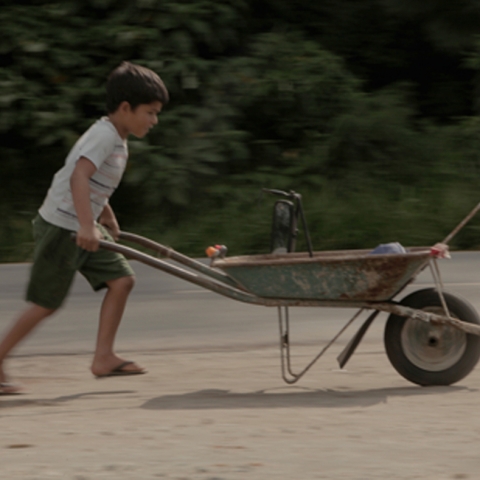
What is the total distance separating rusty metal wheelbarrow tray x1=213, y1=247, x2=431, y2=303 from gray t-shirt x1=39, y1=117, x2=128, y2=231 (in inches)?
24.8

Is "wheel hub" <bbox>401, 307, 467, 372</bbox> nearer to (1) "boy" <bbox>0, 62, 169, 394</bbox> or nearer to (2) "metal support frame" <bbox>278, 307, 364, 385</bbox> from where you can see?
(2) "metal support frame" <bbox>278, 307, 364, 385</bbox>

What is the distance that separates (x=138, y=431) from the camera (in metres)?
4.33

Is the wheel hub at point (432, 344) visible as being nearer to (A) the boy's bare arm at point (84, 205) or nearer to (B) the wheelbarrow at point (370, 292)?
(B) the wheelbarrow at point (370, 292)

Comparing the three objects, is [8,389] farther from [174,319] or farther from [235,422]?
[174,319]

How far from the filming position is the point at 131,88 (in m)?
5.20

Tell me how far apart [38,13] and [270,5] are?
292 cm

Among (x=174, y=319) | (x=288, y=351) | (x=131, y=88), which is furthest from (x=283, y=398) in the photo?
(x=174, y=319)

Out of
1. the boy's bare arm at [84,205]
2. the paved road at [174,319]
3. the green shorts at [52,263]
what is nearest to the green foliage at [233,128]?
the paved road at [174,319]

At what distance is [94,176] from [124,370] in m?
1.07

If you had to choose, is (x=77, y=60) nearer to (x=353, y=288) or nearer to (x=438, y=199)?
(x=438, y=199)

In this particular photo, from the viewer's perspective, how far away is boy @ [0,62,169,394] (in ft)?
16.6

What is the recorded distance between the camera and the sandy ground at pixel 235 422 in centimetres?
373

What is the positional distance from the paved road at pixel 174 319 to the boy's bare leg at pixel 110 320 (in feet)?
3.04

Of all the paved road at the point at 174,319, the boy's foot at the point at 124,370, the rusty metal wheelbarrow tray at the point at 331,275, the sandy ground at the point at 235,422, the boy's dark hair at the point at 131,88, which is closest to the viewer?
the sandy ground at the point at 235,422
